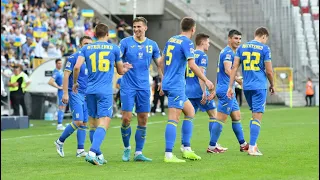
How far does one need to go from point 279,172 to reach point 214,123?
13.3ft

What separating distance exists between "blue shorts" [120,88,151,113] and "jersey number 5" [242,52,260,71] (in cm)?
206

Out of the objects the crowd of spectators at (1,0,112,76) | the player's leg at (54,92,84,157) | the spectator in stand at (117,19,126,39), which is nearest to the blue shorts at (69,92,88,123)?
the player's leg at (54,92,84,157)

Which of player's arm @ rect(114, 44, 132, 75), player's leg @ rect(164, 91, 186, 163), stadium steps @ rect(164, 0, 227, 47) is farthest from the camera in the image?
stadium steps @ rect(164, 0, 227, 47)

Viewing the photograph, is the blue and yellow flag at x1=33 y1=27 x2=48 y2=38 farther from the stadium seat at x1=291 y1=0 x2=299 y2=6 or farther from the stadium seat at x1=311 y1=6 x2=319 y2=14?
the stadium seat at x1=311 y1=6 x2=319 y2=14

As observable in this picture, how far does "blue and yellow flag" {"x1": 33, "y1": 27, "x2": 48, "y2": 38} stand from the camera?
36.8 m

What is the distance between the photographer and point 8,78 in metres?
31.4

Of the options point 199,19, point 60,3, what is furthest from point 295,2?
point 60,3

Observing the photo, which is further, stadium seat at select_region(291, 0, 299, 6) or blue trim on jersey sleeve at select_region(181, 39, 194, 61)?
stadium seat at select_region(291, 0, 299, 6)

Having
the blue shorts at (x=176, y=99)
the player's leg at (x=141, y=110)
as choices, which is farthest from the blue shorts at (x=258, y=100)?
the player's leg at (x=141, y=110)

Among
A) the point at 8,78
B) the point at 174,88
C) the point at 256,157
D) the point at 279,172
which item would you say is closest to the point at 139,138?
the point at 174,88

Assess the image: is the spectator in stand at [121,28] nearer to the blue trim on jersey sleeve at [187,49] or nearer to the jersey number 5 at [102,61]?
the blue trim on jersey sleeve at [187,49]

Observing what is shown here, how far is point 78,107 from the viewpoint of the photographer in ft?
52.4

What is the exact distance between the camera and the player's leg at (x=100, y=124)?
13.4 metres

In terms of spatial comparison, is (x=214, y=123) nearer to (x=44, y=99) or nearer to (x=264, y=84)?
(x=264, y=84)
